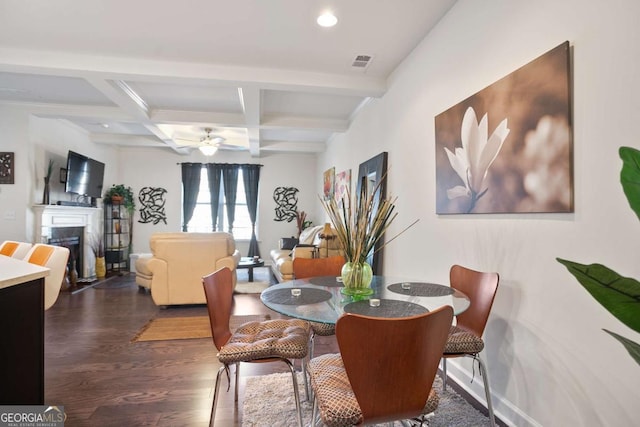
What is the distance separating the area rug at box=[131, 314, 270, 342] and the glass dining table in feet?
5.39

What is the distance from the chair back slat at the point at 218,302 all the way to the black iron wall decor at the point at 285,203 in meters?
5.72

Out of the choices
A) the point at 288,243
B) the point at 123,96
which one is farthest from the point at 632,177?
the point at 288,243

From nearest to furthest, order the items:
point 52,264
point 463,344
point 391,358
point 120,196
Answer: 1. point 391,358
2. point 463,344
3. point 52,264
4. point 120,196

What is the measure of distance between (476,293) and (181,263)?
3.33 m

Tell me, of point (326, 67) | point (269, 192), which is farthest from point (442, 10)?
point (269, 192)

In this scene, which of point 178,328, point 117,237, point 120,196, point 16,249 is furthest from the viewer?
point 117,237

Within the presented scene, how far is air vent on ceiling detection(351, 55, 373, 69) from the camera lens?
3.02 meters

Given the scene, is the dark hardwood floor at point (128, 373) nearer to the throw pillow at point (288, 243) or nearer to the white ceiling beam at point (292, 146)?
the throw pillow at point (288, 243)

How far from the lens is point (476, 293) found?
180 cm

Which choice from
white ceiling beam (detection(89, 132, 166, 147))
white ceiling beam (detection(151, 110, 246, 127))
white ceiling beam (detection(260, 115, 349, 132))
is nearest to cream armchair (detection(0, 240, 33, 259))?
white ceiling beam (detection(151, 110, 246, 127))

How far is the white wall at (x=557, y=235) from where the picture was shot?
4.04ft

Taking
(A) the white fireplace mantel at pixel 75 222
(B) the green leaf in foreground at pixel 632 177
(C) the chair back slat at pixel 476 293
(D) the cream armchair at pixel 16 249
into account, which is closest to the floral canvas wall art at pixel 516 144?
(C) the chair back slat at pixel 476 293

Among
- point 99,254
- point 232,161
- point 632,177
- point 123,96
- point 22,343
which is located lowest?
point 99,254

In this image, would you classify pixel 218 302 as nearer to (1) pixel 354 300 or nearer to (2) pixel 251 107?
(1) pixel 354 300
